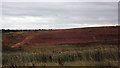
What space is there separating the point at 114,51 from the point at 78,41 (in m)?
5.97

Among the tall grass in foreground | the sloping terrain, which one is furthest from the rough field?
the tall grass in foreground

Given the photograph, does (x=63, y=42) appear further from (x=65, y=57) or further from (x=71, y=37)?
(x=65, y=57)

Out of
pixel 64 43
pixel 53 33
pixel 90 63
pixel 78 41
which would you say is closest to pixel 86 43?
pixel 78 41

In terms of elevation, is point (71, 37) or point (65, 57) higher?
point (71, 37)

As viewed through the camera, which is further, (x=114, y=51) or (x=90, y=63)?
(x=114, y=51)

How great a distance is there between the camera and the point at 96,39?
17844mm

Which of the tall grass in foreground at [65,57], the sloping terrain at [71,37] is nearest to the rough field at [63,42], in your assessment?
the sloping terrain at [71,37]

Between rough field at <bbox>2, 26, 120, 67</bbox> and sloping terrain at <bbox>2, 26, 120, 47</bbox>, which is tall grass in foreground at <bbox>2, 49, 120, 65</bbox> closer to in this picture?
rough field at <bbox>2, 26, 120, 67</bbox>

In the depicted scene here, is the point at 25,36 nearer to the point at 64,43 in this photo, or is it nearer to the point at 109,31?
the point at 64,43

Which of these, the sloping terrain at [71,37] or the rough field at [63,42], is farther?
the sloping terrain at [71,37]

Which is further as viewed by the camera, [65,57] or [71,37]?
[71,37]

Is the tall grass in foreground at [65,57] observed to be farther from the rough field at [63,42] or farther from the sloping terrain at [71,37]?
the sloping terrain at [71,37]

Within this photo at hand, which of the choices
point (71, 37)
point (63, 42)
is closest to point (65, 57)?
point (71, 37)

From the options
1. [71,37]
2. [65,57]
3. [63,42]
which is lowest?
[65,57]
